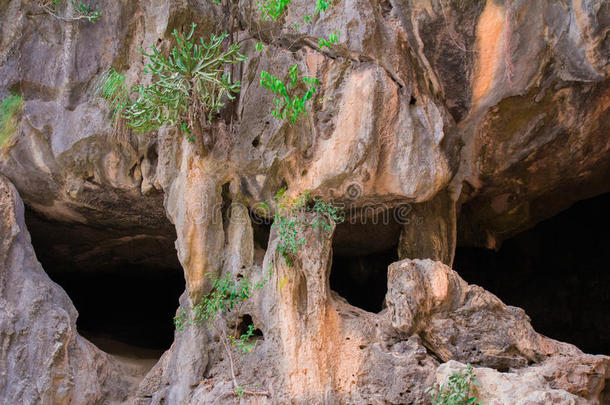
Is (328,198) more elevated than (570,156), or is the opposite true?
A: (570,156)

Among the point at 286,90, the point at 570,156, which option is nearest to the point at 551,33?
the point at 570,156

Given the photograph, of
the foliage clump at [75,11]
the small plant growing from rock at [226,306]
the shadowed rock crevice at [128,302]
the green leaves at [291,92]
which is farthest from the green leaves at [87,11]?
the shadowed rock crevice at [128,302]

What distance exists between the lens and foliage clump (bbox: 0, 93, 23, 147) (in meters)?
5.78

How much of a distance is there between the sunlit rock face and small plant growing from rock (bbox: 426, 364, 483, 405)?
0.27 ft

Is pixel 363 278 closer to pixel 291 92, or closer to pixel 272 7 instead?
pixel 291 92

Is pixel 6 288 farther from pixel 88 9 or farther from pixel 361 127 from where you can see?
pixel 361 127

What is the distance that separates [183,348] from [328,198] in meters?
1.76

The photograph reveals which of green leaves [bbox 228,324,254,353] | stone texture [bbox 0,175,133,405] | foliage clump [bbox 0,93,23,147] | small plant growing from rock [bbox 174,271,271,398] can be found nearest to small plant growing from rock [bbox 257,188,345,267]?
small plant growing from rock [bbox 174,271,271,398]

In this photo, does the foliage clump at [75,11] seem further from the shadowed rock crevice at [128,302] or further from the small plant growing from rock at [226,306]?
the shadowed rock crevice at [128,302]

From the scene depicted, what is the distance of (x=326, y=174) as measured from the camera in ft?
16.0

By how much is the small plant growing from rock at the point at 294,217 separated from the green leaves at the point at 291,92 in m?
0.65

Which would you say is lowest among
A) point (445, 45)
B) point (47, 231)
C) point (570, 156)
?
point (47, 231)

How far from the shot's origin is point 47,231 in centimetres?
689

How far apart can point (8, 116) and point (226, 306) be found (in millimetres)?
2810
